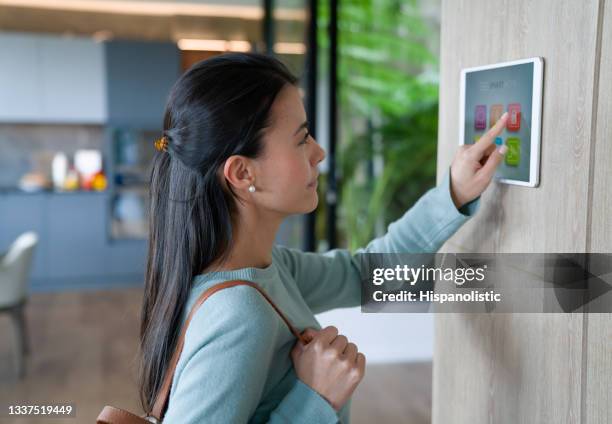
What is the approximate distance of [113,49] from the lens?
5625 millimetres

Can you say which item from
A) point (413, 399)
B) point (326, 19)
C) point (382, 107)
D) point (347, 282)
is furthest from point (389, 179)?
point (347, 282)

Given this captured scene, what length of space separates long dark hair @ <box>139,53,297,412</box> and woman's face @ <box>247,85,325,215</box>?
2cm

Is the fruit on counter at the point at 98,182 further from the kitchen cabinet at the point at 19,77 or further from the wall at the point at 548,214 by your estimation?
the wall at the point at 548,214

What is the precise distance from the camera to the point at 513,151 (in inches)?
35.6

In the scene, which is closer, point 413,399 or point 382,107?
point 413,399

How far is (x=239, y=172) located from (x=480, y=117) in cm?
39

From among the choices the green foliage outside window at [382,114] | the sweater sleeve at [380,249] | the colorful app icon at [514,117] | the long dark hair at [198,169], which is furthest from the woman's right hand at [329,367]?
the green foliage outside window at [382,114]

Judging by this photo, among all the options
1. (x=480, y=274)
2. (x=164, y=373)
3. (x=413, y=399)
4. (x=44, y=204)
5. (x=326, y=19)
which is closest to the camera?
(x=164, y=373)

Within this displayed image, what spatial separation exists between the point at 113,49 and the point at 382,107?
2677mm

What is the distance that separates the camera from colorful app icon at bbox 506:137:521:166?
892mm

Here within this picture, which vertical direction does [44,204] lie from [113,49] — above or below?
below

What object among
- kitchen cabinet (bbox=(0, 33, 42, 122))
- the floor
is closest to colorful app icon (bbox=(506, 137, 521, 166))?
the floor

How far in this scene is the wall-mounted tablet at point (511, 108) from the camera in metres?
0.84

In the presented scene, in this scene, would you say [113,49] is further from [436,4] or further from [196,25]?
[436,4]
